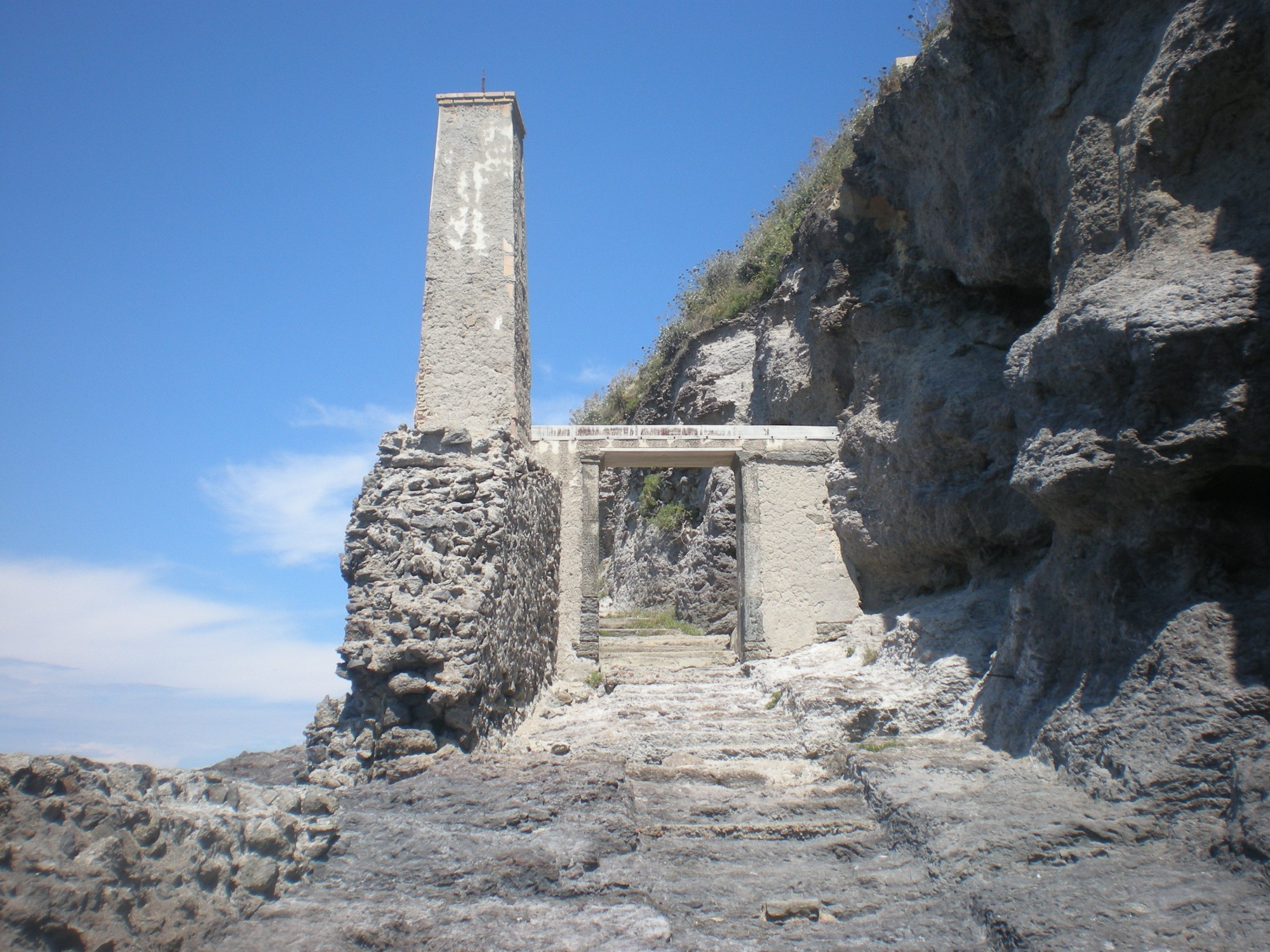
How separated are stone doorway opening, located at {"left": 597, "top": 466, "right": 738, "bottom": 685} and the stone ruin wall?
9.41ft

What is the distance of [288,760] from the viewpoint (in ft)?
23.3

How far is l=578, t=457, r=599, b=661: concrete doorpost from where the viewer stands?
998 cm

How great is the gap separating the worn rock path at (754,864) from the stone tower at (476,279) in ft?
9.92

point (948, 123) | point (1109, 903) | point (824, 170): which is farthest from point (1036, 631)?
point (824, 170)

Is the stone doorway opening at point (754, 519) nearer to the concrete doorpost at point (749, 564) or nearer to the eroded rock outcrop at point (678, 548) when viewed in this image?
the concrete doorpost at point (749, 564)

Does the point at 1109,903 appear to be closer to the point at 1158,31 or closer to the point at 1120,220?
the point at 1120,220

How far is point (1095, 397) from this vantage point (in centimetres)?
584

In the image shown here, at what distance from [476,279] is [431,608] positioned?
123 inches

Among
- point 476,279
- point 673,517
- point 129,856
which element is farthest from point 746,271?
point 129,856

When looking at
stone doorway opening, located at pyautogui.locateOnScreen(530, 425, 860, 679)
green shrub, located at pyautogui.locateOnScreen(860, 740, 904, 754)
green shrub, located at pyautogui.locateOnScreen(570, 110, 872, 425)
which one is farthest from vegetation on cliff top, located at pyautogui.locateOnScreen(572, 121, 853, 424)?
green shrub, located at pyautogui.locateOnScreen(860, 740, 904, 754)

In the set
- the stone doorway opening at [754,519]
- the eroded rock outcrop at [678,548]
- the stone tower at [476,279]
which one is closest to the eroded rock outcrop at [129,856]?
the stone tower at [476,279]

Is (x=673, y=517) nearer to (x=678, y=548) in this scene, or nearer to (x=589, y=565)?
(x=678, y=548)

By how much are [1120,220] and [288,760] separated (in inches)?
262

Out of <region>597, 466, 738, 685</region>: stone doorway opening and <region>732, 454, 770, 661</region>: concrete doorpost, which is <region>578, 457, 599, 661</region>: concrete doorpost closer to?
<region>597, 466, 738, 685</region>: stone doorway opening
